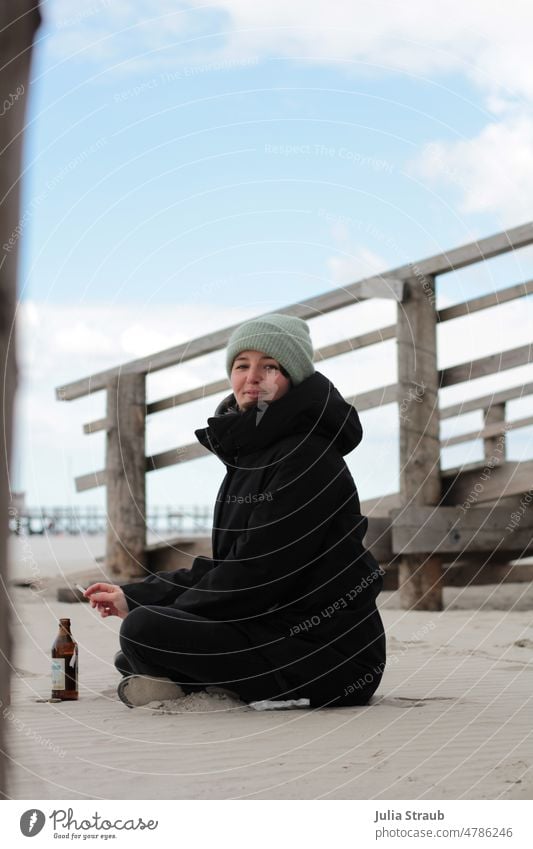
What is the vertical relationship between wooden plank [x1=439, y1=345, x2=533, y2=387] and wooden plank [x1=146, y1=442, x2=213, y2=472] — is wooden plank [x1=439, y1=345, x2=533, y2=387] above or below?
above

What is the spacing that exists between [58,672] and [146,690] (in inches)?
15.4

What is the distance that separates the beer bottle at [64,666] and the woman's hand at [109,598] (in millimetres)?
192

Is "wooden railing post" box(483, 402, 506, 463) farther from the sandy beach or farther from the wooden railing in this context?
the sandy beach

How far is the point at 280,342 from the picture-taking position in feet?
14.6

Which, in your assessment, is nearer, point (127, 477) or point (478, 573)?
point (127, 477)

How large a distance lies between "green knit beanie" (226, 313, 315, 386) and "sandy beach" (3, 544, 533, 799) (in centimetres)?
122

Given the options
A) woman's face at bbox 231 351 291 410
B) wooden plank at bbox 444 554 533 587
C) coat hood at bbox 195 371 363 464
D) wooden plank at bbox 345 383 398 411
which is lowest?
wooden plank at bbox 444 554 533 587

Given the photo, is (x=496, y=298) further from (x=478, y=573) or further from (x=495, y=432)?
(x=495, y=432)

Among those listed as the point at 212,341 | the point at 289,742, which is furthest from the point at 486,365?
the point at 289,742

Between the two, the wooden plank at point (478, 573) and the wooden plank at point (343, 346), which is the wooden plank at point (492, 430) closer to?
the wooden plank at point (478, 573)

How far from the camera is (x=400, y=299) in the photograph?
8219 mm

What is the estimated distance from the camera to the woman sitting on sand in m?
4.29

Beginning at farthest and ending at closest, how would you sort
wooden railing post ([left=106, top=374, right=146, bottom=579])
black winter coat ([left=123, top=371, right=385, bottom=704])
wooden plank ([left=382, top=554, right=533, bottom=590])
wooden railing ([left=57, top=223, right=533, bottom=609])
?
wooden plank ([left=382, top=554, right=533, bottom=590])
wooden railing post ([left=106, top=374, right=146, bottom=579])
wooden railing ([left=57, top=223, right=533, bottom=609])
black winter coat ([left=123, top=371, right=385, bottom=704])

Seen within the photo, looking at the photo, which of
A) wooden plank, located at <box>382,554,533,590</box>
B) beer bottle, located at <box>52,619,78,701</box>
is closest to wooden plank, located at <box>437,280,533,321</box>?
wooden plank, located at <box>382,554,533,590</box>
